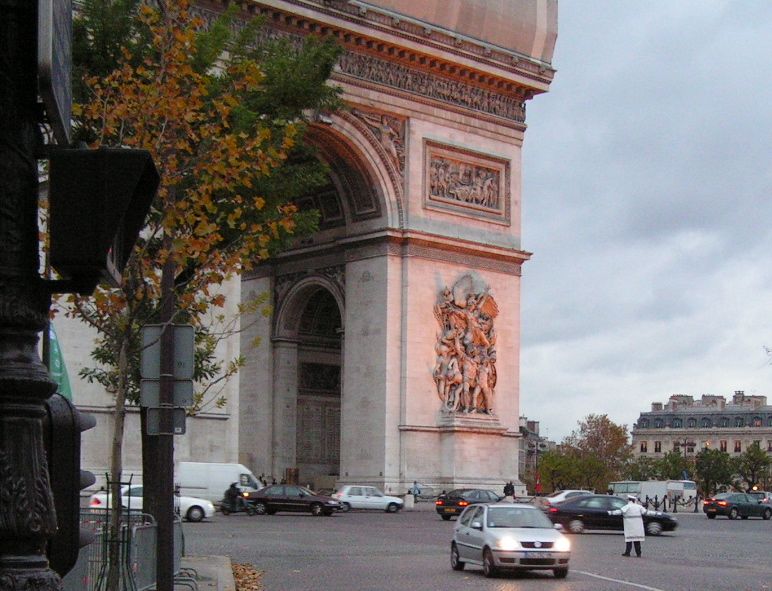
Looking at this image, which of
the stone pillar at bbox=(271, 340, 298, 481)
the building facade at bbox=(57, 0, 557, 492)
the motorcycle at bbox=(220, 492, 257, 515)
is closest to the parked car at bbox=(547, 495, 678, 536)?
the building facade at bbox=(57, 0, 557, 492)

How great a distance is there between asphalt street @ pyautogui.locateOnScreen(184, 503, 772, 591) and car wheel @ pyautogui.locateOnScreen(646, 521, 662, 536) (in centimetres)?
39

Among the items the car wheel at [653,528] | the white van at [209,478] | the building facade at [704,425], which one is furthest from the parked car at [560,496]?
the building facade at [704,425]

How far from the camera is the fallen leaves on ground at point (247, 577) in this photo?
737 inches

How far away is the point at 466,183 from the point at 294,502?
1229 cm

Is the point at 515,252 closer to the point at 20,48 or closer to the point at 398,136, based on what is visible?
the point at 398,136

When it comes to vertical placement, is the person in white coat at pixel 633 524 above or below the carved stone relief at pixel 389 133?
below

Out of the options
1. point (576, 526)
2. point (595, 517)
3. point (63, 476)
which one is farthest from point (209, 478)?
point (63, 476)

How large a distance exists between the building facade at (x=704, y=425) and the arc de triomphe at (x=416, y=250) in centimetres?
11571

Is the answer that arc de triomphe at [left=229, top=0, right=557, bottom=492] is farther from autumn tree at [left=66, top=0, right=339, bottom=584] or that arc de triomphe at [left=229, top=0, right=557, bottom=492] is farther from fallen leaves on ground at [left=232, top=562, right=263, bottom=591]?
fallen leaves on ground at [left=232, top=562, right=263, bottom=591]

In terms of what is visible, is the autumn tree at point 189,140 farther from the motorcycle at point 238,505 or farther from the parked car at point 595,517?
the motorcycle at point 238,505

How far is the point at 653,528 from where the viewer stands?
124 feet

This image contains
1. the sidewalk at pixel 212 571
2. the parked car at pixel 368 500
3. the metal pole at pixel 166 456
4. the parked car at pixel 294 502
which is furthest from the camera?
the parked car at pixel 368 500

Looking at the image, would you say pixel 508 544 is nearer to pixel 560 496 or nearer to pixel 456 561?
pixel 456 561

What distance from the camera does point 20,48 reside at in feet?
11.8
